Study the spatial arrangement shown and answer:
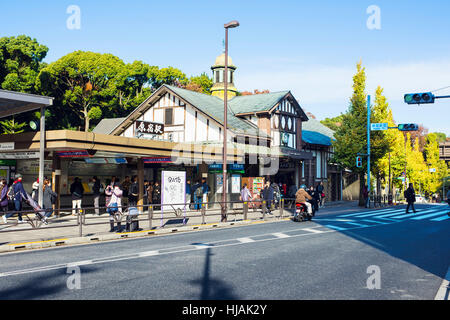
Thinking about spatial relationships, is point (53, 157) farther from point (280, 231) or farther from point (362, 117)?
point (362, 117)

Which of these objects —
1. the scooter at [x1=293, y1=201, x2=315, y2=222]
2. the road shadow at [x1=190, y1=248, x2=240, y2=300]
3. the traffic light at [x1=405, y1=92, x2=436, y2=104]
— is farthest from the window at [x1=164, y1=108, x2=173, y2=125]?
the road shadow at [x1=190, y1=248, x2=240, y2=300]

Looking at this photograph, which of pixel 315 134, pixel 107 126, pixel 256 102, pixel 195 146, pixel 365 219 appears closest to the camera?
pixel 365 219

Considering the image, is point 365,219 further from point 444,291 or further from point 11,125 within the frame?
point 11,125

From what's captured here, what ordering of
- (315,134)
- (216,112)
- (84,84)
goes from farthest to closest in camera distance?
(84,84) < (315,134) < (216,112)

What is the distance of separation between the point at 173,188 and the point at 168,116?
54.9 feet

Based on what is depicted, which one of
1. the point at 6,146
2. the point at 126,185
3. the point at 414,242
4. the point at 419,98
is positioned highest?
the point at 419,98

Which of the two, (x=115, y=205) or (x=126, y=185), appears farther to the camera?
(x=126, y=185)

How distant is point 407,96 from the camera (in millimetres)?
15539

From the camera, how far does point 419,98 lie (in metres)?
15.4

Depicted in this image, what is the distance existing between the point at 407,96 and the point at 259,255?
31.0 ft

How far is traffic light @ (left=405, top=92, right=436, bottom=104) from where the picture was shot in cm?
1512

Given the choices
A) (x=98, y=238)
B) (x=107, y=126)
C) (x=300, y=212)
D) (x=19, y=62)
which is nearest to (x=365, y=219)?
(x=300, y=212)
